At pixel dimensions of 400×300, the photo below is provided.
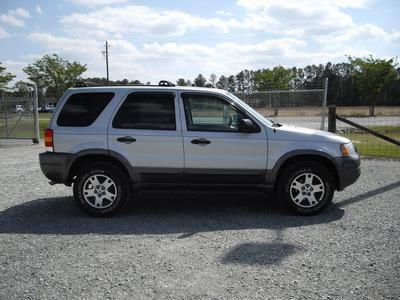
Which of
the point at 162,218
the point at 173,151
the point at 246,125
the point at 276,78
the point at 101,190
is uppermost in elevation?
the point at 276,78

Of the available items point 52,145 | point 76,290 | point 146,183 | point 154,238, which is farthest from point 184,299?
point 52,145

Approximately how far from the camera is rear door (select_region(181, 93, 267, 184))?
16.7 feet

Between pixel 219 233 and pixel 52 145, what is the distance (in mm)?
2790

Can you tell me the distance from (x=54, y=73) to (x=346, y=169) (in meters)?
32.3

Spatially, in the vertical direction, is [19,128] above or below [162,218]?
above

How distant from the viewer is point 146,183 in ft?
17.1

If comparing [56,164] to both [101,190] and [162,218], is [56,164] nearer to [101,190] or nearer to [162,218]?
[101,190]

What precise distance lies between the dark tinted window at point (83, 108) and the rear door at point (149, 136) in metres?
0.29

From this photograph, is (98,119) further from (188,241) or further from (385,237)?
(385,237)

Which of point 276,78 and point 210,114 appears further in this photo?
point 276,78

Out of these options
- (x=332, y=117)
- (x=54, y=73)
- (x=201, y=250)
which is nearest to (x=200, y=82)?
(x=54, y=73)

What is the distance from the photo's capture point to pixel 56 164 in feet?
16.9

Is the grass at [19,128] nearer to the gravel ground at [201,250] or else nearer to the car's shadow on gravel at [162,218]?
the gravel ground at [201,250]

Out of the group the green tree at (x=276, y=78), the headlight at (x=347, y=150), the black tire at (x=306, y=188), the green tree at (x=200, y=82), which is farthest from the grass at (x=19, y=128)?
the green tree at (x=276, y=78)
